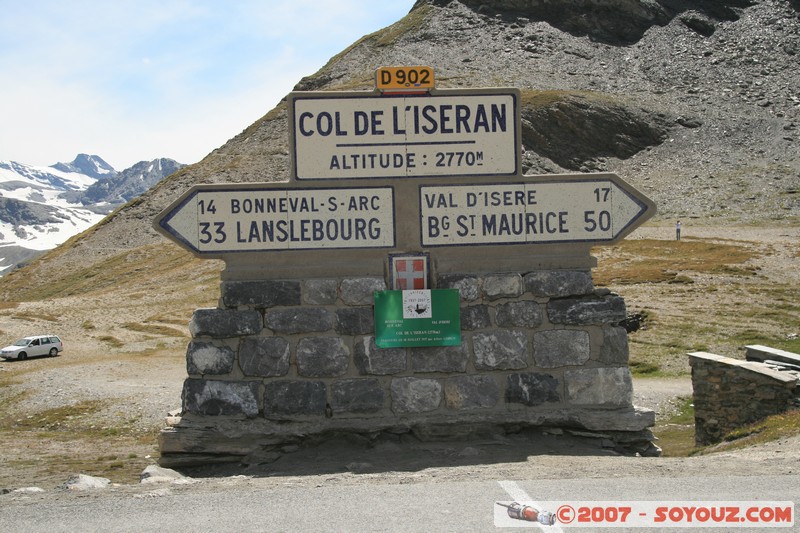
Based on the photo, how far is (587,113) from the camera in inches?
3531

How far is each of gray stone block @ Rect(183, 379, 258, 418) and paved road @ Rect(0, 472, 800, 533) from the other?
1.65 metres

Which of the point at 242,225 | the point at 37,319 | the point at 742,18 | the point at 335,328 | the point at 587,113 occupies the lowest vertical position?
the point at 37,319

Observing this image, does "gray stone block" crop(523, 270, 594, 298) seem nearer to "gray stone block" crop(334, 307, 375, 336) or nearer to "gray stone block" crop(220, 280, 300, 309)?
"gray stone block" crop(334, 307, 375, 336)

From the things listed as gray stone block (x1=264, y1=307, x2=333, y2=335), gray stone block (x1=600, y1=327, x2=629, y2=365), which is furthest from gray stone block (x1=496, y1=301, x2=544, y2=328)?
gray stone block (x1=264, y1=307, x2=333, y2=335)

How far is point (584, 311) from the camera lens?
8352 millimetres

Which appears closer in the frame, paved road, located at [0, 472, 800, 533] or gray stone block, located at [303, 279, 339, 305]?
A: paved road, located at [0, 472, 800, 533]

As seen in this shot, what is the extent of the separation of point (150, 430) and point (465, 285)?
11.8 m

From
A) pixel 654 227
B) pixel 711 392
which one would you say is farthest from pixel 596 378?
pixel 654 227

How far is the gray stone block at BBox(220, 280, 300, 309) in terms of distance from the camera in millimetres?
8180

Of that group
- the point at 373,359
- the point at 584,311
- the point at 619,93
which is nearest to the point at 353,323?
the point at 373,359

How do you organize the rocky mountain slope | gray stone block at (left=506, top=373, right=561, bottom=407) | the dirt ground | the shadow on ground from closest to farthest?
the dirt ground, the shadow on ground, gray stone block at (left=506, top=373, right=561, bottom=407), the rocky mountain slope

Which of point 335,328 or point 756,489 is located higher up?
point 335,328

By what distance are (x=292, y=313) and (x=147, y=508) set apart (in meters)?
2.91

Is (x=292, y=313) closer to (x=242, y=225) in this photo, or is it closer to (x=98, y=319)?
(x=242, y=225)
